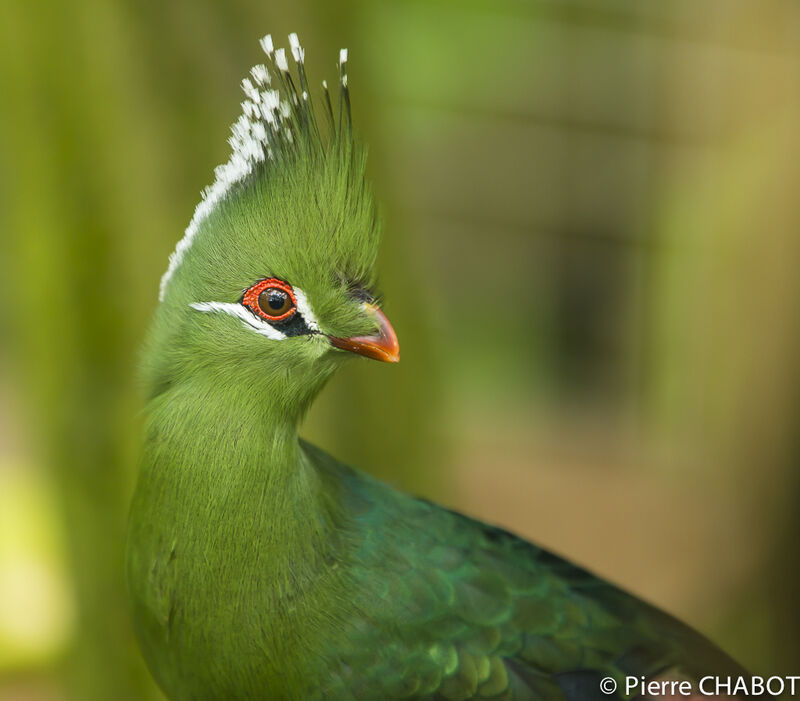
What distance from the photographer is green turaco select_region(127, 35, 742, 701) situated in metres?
1.36

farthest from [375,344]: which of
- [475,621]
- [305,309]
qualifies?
[475,621]

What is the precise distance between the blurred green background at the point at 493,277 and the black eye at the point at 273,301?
115cm

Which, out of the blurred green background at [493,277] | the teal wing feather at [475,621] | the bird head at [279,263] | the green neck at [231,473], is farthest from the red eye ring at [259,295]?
the blurred green background at [493,277]

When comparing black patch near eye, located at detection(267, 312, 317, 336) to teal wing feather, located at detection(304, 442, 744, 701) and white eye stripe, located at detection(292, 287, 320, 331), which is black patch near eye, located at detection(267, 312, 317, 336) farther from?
teal wing feather, located at detection(304, 442, 744, 701)

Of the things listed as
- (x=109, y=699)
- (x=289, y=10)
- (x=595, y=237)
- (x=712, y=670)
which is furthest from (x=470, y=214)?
(x=712, y=670)

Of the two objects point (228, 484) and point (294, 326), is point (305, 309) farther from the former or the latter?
point (228, 484)

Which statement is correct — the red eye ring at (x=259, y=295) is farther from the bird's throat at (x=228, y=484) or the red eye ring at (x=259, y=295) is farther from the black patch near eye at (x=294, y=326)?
the bird's throat at (x=228, y=484)

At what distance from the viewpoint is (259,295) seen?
135cm

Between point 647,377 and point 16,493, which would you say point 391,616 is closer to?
point 16,493

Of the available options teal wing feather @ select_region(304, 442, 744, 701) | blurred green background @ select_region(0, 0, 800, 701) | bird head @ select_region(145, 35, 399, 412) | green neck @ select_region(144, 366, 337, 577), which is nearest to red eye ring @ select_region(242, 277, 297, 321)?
bird head @ select_region(145, 35, 399, 412)

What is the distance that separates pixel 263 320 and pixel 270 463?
0.22 meters

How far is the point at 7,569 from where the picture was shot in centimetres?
395

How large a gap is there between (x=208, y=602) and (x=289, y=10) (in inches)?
63.9

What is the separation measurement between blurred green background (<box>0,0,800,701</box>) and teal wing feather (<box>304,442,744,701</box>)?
3.44ft
